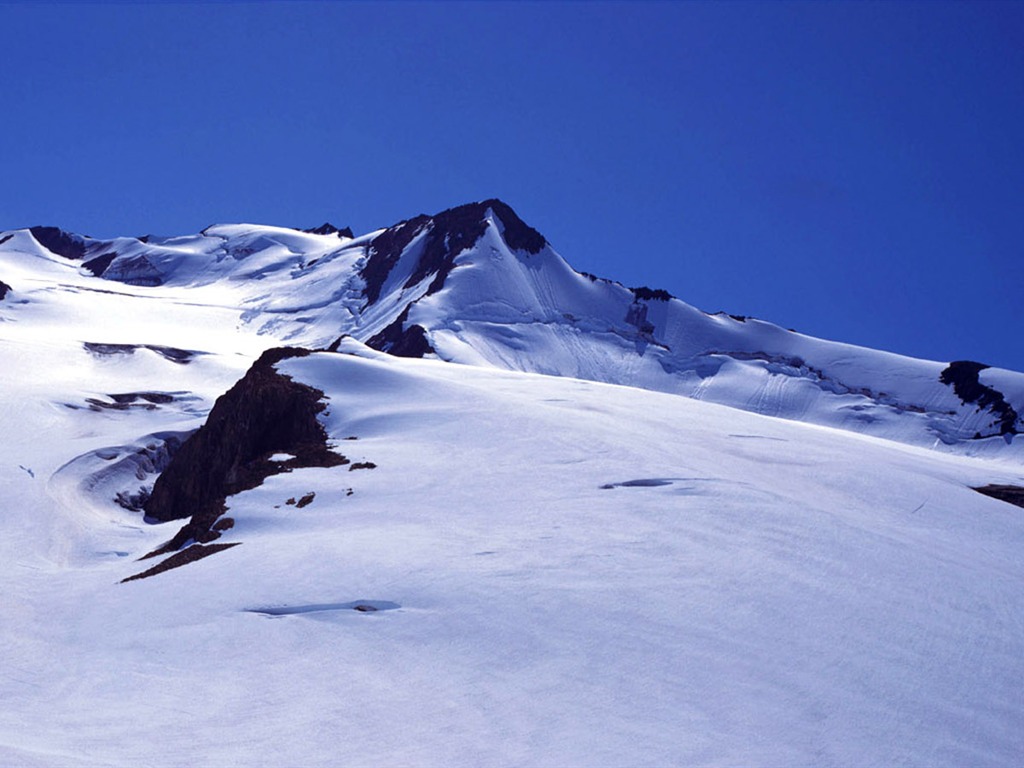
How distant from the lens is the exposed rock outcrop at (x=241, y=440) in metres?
36.6

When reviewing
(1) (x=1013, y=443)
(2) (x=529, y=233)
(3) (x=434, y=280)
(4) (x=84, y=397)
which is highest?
(2) (x=529, y=233)

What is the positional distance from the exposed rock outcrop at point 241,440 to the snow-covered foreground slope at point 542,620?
136 inches

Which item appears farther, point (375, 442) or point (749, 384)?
point (749, 384)

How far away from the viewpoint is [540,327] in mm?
108500

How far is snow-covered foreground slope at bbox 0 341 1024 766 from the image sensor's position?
13430 mm

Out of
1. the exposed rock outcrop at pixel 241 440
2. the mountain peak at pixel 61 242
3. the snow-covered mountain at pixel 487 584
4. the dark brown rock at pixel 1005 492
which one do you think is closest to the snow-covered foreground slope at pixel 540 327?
the mountain peak at pixel 61 242

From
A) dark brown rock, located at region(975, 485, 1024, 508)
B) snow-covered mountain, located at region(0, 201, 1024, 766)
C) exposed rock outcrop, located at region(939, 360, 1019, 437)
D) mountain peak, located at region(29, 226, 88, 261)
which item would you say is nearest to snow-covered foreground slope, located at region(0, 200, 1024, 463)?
exposed rock outcrop, located at region(939, 360, 1019, 437)

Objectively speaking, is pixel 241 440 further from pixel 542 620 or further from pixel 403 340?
pixel 403 340

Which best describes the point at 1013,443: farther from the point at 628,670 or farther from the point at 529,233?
the point at 628,670

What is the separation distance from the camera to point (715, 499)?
25.8 metres

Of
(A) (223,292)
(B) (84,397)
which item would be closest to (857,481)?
(B) (84,397)

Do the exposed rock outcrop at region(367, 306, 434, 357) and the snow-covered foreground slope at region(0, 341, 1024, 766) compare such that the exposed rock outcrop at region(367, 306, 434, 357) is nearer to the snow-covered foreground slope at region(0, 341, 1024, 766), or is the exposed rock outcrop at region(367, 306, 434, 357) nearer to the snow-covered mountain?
the snow-covered mountain

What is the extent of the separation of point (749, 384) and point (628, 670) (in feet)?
306

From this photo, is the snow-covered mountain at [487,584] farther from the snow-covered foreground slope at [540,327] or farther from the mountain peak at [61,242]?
the mountain peak at [61,242]
